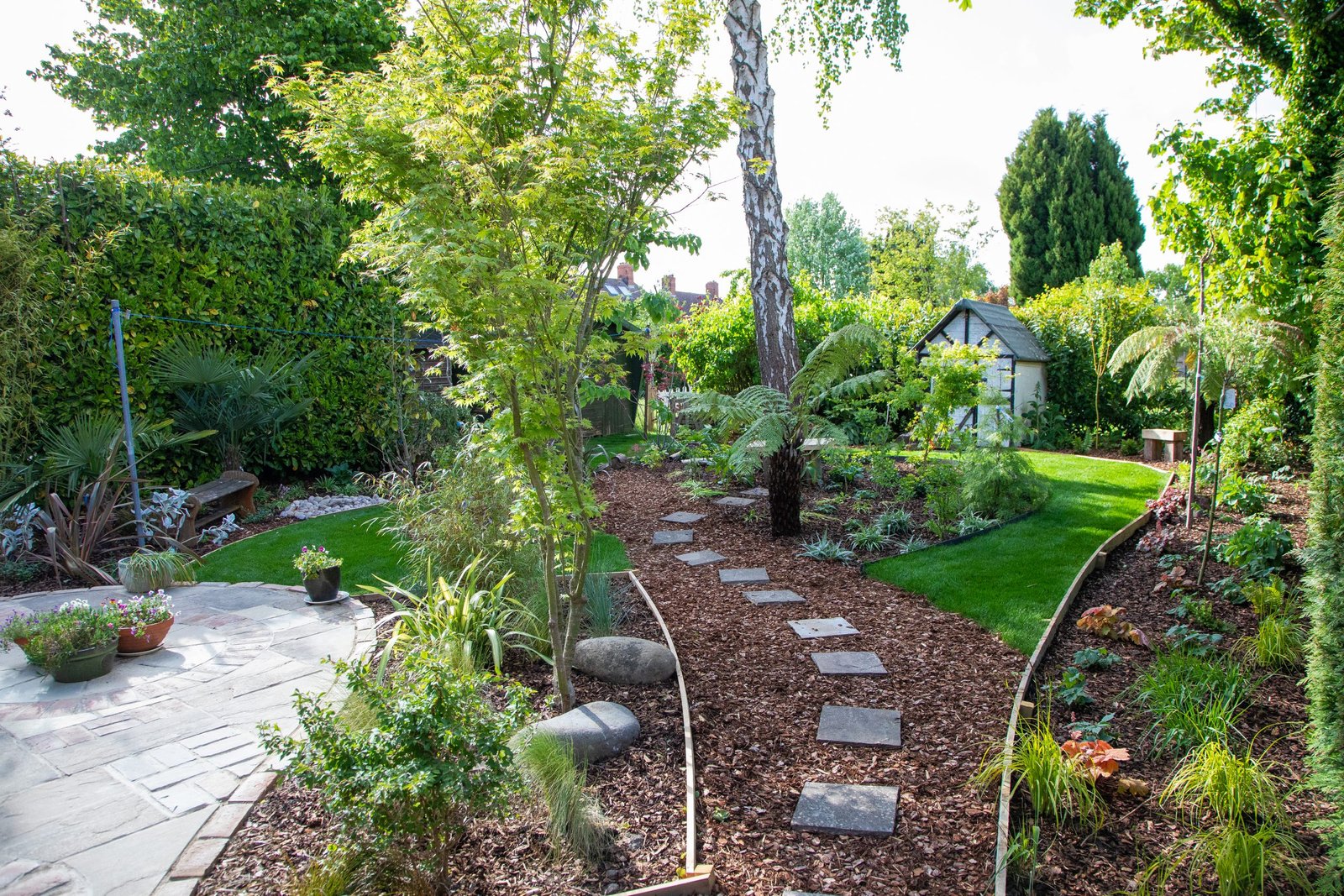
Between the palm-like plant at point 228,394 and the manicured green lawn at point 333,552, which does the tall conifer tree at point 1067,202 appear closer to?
the manicured green lawn at point 333,552

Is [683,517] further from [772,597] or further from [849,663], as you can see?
[849,663]

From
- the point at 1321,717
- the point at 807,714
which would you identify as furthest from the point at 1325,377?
the point at 807,714

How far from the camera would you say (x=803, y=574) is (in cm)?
547

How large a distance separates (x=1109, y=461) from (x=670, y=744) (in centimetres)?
872

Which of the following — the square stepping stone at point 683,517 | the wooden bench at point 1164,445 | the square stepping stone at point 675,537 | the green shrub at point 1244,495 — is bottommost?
the square stepping stone at point 675,537

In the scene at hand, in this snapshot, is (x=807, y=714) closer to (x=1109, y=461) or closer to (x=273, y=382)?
(x=273, y=382)

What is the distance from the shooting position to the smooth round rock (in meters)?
2.96

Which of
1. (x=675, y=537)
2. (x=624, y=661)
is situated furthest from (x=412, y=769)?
(x=675, y=537)

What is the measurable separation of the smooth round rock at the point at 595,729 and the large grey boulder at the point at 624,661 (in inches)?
16.3

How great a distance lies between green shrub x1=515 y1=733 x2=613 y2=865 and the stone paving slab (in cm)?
104

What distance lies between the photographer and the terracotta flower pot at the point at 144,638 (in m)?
4.10

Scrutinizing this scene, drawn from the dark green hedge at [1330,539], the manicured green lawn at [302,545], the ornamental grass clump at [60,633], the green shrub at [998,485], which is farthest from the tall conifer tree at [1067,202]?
the ornamental grass clump at [60,633]

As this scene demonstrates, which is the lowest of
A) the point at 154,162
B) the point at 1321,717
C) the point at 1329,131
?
the point at 1321,717

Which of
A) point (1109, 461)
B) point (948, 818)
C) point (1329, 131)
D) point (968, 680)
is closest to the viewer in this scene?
point (948, 818)
